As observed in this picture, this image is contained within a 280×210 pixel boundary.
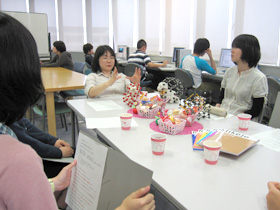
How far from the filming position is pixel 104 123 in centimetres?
151

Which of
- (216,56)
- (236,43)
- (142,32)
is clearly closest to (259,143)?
(236,43)

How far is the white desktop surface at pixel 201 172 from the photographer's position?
783 millimetres

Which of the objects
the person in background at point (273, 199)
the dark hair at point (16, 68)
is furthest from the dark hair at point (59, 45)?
the person in background at point (273, 199)

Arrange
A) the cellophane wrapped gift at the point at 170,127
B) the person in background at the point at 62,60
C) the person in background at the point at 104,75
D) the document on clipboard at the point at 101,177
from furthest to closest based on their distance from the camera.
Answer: the person in background at the point at 62,60, the person in background at the point at 104,75, the cellophane wrapped gift at the point at 170,127, the document on clipboard at the point at 101,177

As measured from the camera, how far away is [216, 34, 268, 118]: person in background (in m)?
1.93

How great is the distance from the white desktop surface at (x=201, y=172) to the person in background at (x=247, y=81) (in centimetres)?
68

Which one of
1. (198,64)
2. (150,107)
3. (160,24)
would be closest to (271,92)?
(198,64)

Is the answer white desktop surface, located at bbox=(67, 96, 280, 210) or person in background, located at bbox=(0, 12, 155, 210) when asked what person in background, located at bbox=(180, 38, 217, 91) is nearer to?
white desktop surface, located at bbox=(67, 96, 280, 210)

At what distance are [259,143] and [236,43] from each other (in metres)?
1.11

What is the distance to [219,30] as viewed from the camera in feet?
14.4

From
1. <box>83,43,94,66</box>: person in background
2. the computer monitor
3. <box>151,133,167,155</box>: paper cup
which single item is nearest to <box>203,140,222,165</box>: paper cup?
<box>151,133,167,155</box>: paper cup

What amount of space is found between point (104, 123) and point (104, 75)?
2.84ft

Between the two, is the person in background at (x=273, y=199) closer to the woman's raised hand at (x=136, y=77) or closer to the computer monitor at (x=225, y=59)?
the woman's raised hand at (x=136, y=77)

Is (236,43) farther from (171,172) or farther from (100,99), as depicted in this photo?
(171,172)
